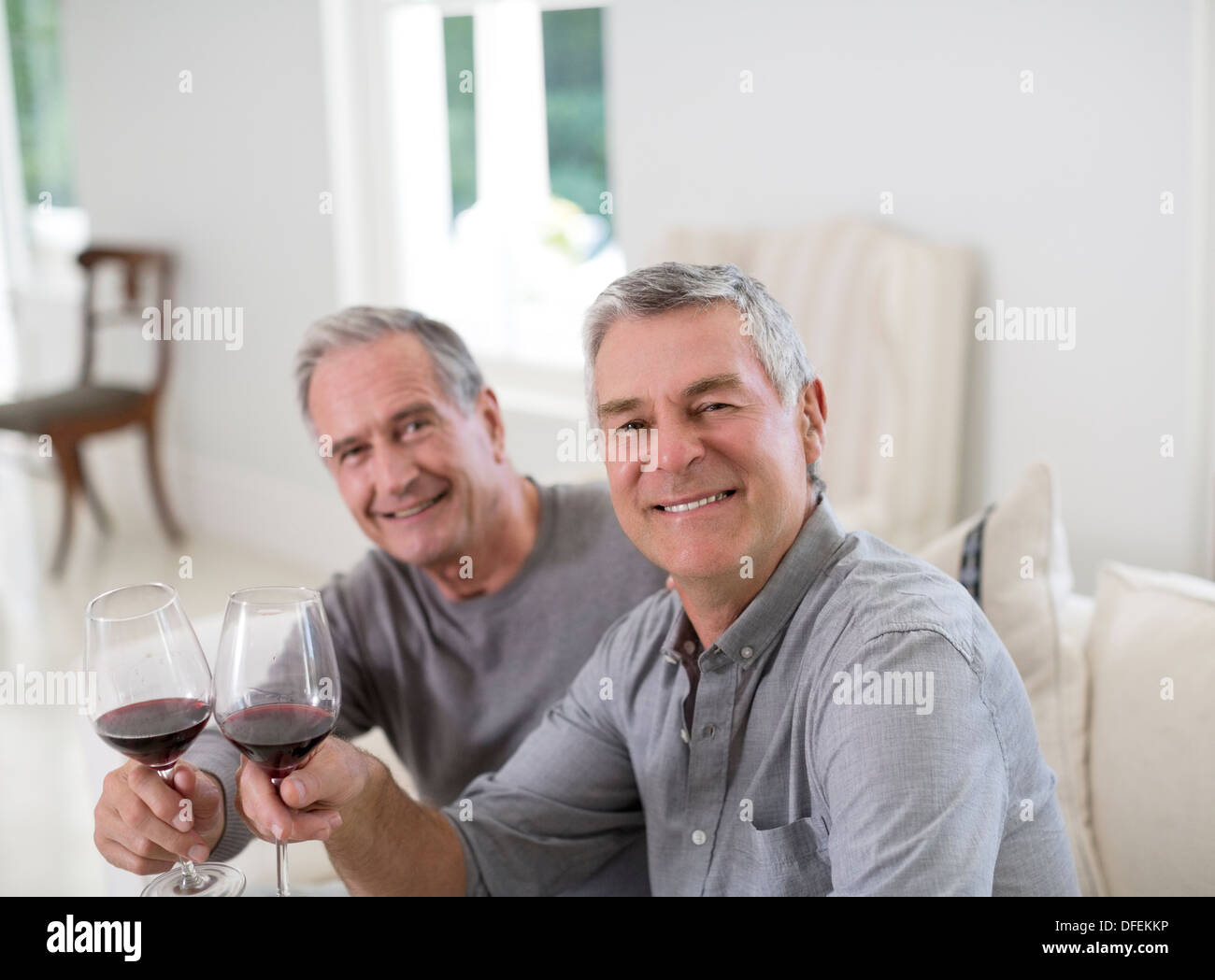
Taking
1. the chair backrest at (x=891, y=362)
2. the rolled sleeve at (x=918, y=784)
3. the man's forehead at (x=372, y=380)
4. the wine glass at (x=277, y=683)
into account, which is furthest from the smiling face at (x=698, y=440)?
the chair backrest at (x=891, y=362)

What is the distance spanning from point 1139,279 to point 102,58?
3.41 m

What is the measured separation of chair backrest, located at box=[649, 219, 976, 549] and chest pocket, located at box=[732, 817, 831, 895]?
1190mm

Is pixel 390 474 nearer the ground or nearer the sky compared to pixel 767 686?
nearer the sky

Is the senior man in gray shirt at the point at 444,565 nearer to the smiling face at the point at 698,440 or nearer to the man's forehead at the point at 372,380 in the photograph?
the man's forehead at the point at 372,380

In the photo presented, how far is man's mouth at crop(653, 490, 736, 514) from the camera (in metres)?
0.91

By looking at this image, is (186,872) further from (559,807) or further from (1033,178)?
(1033,178)

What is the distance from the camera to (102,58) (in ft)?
13.1

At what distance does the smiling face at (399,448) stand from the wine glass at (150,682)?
13.9 inches

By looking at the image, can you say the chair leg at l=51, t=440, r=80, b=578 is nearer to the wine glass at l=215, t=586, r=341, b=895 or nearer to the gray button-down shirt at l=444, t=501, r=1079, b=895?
the gray button-down shirt at l=444, t=501, r=1079, b=895

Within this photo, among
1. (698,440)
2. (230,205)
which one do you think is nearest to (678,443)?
(698,440)

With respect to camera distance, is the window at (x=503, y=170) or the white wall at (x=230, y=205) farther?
the white wall at (x=230, y=205)

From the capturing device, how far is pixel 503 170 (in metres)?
3.24

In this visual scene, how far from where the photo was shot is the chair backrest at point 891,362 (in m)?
2.13

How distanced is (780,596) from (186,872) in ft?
1.62
